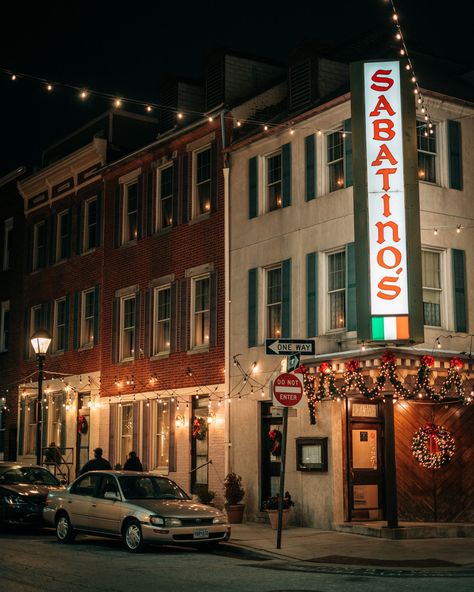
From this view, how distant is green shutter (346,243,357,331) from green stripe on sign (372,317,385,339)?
124 cm

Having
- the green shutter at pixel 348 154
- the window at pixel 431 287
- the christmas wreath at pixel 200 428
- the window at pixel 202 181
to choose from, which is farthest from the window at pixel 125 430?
the window at pixel 431 287

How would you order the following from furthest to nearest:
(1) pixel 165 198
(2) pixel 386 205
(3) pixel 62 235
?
(3) pixel 62 235 < (1) pixel 165 198 < (2) pixel 386 205

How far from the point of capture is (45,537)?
58.5ft

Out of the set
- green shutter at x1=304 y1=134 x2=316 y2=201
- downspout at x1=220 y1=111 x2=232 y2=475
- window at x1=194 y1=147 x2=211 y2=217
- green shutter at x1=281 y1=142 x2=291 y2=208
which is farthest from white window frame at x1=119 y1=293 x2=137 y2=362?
green shutter at x1=304 y1=134 x2=316 y2=201

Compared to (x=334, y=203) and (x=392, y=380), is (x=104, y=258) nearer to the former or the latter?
(x=334, y=203)

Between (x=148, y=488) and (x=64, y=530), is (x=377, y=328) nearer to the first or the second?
(x=148, y=488)

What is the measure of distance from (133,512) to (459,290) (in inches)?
323

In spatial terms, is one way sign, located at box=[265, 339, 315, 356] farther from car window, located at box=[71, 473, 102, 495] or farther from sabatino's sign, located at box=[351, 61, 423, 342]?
car window, located at box=[71, 473, 102, 495]

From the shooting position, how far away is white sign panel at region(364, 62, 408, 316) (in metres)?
17.3

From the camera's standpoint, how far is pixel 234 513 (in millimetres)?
20094

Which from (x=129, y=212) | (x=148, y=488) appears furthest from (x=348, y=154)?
(x=129, y=212)

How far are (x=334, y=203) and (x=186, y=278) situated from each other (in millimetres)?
5733

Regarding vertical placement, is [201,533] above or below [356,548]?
above

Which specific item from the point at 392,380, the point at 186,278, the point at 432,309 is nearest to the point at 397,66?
the point at 432,309
